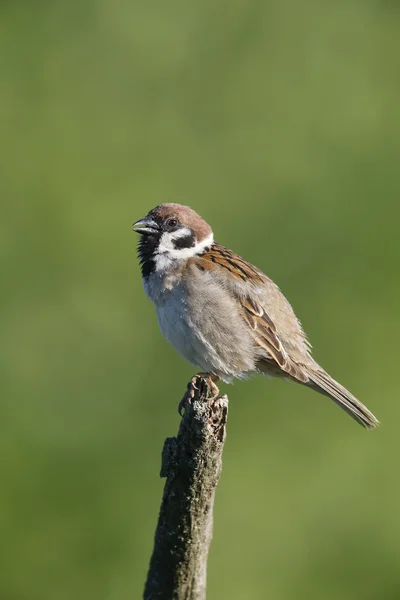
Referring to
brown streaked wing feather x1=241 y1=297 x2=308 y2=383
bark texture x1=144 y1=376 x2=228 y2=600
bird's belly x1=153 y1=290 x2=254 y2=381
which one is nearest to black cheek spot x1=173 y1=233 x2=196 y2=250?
bird's belly x1=153 y1=290 x2=254 y2=381

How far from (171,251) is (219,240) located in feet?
8.99

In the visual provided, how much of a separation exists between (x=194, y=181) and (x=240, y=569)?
3346 millimetres

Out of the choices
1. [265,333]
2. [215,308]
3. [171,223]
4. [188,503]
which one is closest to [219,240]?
[171,223]

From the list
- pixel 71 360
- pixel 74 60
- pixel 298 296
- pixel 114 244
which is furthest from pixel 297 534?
pixel 74 60

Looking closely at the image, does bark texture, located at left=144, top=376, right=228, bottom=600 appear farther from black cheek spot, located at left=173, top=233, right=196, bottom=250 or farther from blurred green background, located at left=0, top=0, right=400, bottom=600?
blurred green background, located at left=0, top=0, right=400, bottom=600

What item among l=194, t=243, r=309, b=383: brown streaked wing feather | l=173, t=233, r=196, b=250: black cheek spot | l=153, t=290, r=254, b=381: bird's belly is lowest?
l=153, t=290, r=254, b=381: bird's belly

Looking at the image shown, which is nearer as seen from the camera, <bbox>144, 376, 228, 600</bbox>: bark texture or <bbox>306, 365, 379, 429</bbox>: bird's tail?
<bbox>144, 376, 228, 600</bbox>: bark texture

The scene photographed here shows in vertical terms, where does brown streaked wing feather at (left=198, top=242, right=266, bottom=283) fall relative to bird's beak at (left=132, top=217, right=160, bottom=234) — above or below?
below

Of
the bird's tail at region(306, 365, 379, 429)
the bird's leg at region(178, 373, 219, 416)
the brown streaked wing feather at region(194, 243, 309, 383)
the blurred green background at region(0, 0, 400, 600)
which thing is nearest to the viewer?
the bird's leg at region(178, 373, 219, 416)

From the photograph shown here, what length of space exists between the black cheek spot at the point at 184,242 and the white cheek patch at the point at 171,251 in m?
0.01

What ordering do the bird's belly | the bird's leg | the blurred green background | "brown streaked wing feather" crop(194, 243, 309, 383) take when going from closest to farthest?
the bird's leg < the bird's belly < "brown streaked wing feather" crop(194, 243, 309, 383) < the blurred green background

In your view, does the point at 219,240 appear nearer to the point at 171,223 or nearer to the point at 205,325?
the point at 171,223

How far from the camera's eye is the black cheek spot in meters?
4.88

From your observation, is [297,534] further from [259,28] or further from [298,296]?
[259,28]
